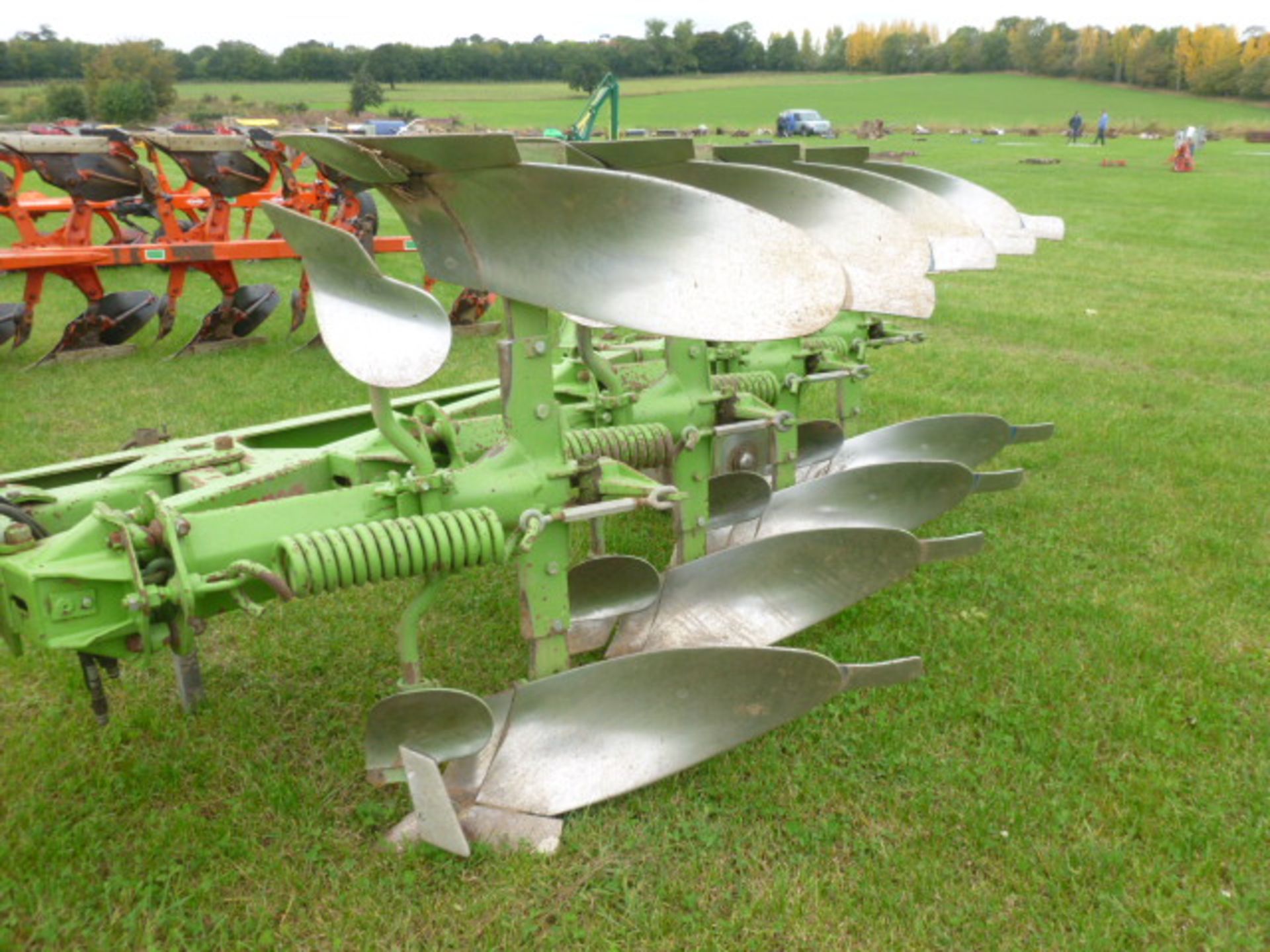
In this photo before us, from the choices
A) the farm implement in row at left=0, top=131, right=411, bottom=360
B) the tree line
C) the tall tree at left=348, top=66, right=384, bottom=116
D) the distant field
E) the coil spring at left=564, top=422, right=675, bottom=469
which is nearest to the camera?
the coil spring at left=564, top=422, right=675, bottom=469

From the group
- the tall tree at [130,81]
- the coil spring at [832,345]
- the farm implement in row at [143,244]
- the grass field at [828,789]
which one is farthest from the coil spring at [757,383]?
the tall tree at [130,81]

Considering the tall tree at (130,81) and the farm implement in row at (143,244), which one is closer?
the farm implement in row at (143,244)

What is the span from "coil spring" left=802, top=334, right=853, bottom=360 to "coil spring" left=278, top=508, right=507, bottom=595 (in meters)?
2.22

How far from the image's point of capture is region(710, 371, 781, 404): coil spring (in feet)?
12.1

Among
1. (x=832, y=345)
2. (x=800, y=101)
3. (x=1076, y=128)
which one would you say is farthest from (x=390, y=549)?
(x=800, y=101)

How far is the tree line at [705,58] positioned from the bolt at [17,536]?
142 ft

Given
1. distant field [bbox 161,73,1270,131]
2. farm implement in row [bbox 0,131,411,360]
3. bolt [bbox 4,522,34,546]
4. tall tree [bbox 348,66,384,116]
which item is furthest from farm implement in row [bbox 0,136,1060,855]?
tall tree [bbox 348,66,384,116]

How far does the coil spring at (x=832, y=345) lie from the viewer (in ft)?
13.6

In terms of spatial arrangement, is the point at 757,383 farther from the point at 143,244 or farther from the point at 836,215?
the point at 143,244

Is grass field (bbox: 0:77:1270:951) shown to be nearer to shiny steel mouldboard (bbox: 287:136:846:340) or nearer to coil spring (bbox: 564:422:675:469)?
coil spring (bbox: 564:422:675:469)

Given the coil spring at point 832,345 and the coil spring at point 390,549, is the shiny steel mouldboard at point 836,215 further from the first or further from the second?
the coil spring at point 832,345

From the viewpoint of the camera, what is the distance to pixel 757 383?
12.5ft

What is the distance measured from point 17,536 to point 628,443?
1.61 meters

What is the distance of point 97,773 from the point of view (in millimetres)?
2469
